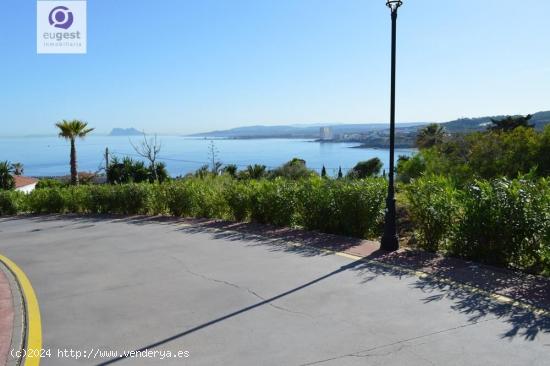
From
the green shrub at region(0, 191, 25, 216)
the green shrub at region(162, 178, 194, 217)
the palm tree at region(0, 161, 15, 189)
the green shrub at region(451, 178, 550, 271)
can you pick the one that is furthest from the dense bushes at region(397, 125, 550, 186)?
the palm tree at region(0, 161, 15, 189)

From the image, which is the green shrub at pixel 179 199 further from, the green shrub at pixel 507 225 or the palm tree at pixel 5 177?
the palm tree at pixel 5 177

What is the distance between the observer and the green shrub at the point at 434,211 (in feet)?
28.5

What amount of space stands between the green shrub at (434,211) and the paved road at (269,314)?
1.72 metres

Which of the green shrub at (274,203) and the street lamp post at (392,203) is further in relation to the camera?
the green shrub at (274,203)

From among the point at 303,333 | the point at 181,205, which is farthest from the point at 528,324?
the point at 181,205

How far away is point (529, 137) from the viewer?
16672 millimetres

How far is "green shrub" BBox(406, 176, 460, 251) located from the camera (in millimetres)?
8688

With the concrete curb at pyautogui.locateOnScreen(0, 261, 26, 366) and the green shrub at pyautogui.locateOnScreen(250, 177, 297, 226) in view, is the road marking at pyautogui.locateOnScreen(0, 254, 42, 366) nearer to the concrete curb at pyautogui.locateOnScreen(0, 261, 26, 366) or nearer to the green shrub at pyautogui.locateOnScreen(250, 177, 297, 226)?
the concrete curb at pyautogui.locateOnScreen(0, 261, 26, 366)

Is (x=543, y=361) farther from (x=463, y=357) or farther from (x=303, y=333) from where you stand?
(x=303, y=333)

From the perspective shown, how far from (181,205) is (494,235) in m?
11.5

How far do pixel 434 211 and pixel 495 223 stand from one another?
1.35 meters

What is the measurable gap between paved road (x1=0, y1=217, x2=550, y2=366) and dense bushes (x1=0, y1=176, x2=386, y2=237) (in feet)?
6.26

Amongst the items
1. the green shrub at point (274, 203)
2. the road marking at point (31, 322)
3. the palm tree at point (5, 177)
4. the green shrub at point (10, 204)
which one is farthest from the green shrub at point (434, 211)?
the palm tree at point (5, 177)

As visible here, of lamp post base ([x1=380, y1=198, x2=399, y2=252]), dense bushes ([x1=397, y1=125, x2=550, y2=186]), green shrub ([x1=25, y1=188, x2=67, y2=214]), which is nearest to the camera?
lamp post base ([x1=380, y1=198, x2=399, y2=252])
